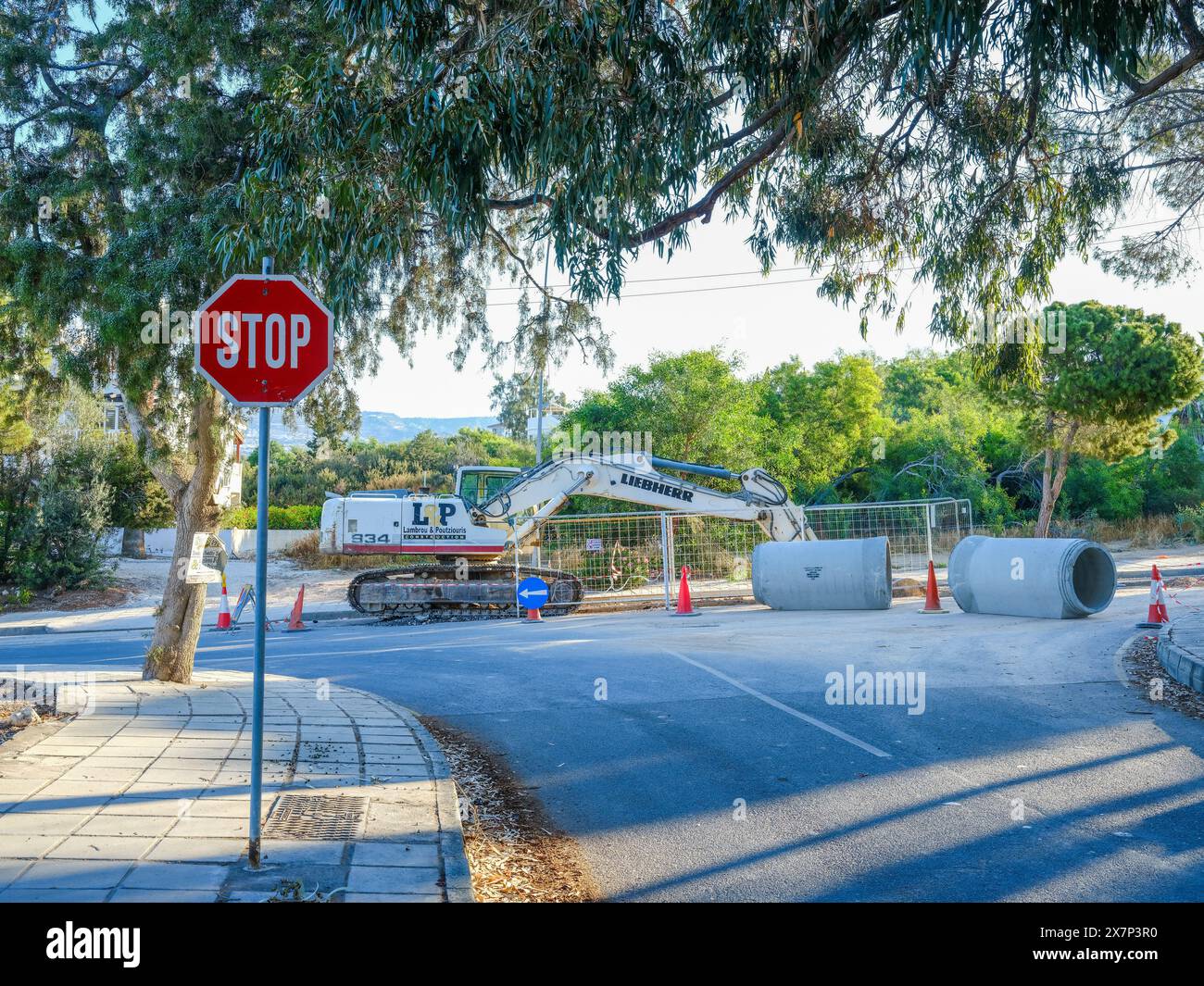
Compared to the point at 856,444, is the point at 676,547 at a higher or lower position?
lower

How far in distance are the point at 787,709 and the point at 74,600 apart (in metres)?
21.2

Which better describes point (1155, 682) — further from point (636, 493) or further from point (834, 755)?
point (636, 493)

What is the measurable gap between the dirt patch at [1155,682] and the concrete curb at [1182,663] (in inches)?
2.1

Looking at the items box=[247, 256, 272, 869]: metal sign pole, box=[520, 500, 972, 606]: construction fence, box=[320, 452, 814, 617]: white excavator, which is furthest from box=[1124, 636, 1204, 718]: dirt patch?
box=[520, 500, 972, 606]: construction fence

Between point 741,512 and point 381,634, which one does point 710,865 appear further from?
point 741,512

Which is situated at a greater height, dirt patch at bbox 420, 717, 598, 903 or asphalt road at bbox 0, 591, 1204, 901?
asphalt road at bbox 0, 591, 1204, 901

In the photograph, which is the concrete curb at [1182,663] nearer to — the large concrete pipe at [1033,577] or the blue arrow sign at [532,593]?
the large concrete pipe at [1033,577]

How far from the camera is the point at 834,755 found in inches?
276

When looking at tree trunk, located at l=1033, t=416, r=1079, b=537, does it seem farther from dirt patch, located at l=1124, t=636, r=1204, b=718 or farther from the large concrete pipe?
dirt patch, located at l=1124, t=636, r=1204, b=718

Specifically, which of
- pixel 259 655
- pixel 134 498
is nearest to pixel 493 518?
pixel 259 655

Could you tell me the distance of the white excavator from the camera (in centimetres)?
1995

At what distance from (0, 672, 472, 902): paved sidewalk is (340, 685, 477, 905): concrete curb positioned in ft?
0.04

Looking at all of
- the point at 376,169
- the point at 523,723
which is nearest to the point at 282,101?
the point at 376,169

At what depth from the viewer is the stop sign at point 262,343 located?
4.67 m
